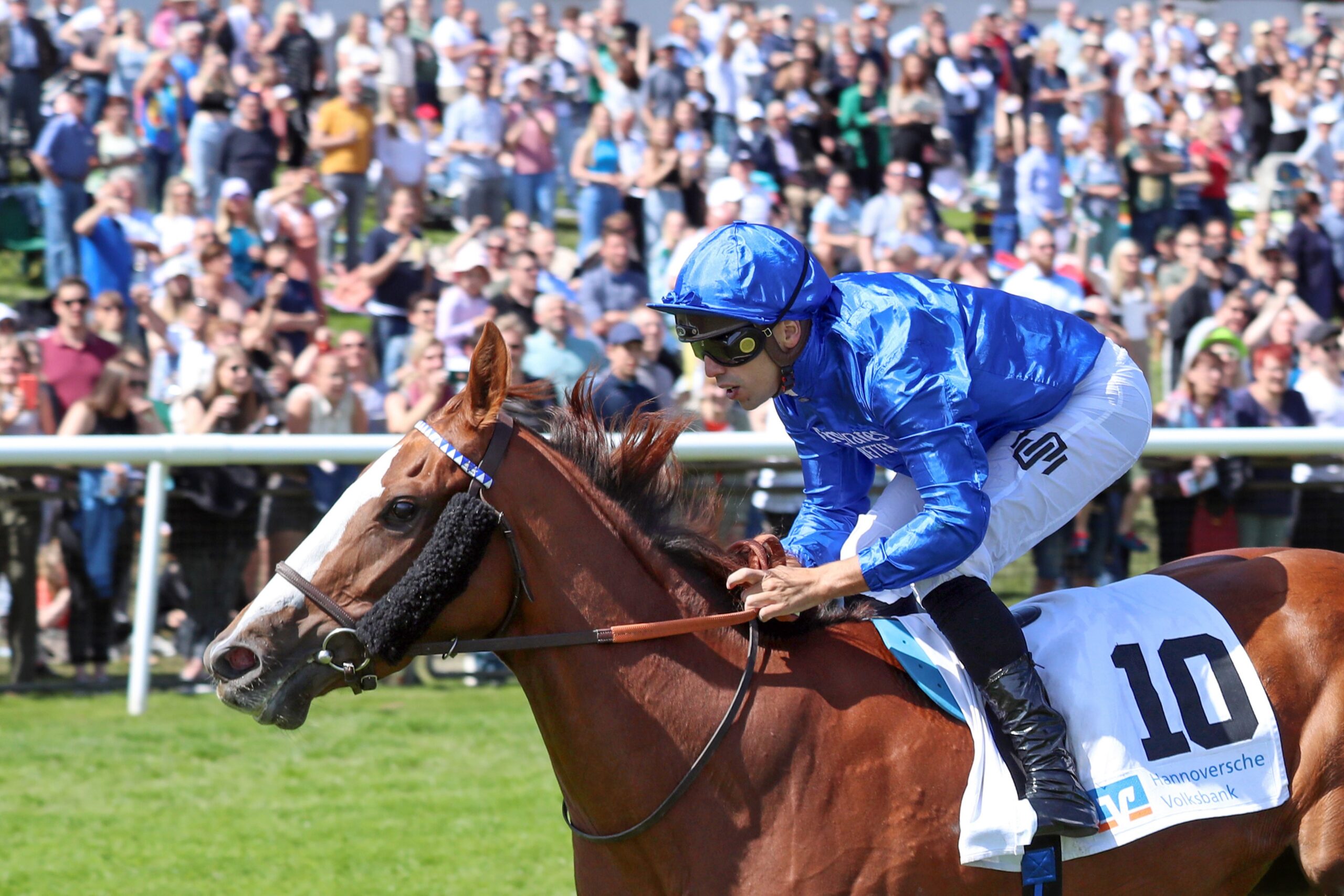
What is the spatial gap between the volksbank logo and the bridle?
698 millimetres

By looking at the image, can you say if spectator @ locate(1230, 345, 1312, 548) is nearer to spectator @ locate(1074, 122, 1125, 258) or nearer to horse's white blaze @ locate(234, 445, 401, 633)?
spectator @ locate(1074, 122, 1125, 258)

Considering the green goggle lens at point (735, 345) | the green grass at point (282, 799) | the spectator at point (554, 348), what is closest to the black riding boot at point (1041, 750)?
the green goggle lens at point (735, 345)

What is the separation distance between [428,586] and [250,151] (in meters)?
7.36

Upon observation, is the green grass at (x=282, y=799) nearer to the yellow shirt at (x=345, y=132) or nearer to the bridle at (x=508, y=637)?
the bridle at (x=508, y=637)

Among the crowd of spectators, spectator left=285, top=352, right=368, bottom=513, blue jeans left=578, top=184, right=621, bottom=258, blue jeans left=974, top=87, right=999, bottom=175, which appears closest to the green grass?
the crowd of spectators

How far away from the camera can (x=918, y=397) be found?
2814 millimetres

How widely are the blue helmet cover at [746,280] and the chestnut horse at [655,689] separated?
13.0 inches

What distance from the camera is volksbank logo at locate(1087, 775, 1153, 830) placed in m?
2.94

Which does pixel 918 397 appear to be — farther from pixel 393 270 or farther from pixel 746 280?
pixel 393 270

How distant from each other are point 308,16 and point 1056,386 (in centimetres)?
1001

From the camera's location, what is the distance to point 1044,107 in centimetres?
1340

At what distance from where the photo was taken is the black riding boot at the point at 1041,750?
2855 mm

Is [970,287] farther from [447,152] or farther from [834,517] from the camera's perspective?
[447,152]

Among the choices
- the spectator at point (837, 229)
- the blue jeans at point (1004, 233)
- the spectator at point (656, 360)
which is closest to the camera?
the spectator at point (656, 360)
